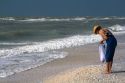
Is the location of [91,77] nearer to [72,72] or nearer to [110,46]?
[72,72]

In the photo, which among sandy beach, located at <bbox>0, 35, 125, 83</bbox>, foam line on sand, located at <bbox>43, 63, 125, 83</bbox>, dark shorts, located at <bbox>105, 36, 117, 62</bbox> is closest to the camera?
foam line on sand, located at <bbox>43, 63, 125, 83</bbox>

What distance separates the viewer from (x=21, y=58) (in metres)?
17.0

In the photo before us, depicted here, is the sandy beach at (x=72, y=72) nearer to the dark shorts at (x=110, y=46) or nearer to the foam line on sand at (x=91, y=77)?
the foam line on sand at (x=91, y=77)

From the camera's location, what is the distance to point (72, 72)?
12086 millimetres

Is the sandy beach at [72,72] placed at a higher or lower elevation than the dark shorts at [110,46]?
lower

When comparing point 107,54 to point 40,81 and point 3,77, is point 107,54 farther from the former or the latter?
point 3,77

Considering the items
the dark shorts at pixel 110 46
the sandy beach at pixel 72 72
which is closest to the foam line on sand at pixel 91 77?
the sandy beach at pixel 72 72

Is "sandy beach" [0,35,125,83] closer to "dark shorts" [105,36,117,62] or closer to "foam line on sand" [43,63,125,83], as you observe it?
"foam line on sand" [43,63,125,83]

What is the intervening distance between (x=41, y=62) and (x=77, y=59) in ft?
4.95

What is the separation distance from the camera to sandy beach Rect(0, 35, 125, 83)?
11143mm

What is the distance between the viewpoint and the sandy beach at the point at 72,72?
1114 centimetres

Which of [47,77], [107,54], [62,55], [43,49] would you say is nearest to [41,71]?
[47,77]

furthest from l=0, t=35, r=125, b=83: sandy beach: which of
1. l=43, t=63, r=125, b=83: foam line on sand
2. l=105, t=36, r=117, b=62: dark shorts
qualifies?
l=105, t=36, r=117, b=62: dark shorts

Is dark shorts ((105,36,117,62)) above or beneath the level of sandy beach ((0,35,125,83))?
above
